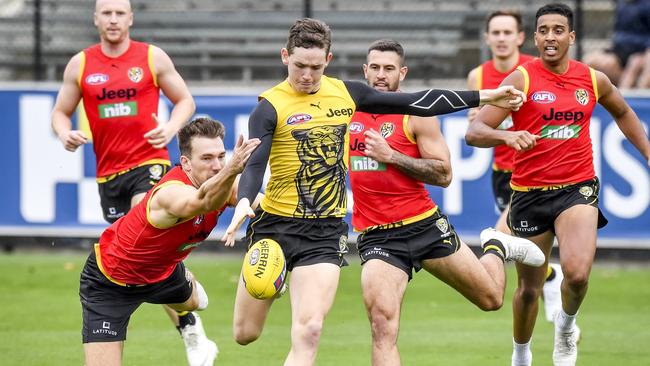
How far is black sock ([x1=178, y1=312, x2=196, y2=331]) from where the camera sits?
9.43 meters

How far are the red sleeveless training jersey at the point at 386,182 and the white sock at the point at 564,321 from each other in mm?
1400

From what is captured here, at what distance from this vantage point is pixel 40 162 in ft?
50.3

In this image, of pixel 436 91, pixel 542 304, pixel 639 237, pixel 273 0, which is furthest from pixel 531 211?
pixel 273 0

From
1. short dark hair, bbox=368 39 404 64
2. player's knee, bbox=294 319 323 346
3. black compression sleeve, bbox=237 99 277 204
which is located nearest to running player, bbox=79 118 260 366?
black compression sleeve, bbox=237 99 277 204

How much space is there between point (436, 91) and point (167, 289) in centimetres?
230

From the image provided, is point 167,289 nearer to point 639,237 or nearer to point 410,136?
point 410,136

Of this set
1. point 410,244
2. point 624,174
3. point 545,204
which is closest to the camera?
point 410,244

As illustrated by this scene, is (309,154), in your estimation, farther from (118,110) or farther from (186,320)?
(118,110)

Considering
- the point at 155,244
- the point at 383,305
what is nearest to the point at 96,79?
the point at 155,244

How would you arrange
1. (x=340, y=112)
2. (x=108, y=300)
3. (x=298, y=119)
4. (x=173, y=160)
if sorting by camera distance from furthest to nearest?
(x=173, y=160) → (x=108, y=300) → (x=340, y=112) → (x=298, y=119)

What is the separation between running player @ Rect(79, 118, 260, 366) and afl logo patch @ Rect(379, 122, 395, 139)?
118cm

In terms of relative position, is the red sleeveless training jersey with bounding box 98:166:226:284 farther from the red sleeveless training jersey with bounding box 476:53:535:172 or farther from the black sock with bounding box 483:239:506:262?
the red sleeveless training jersey with bounding box 476:53:535:172

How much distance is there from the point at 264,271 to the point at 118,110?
3.95 m

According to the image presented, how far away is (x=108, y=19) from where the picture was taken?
10.8 m
